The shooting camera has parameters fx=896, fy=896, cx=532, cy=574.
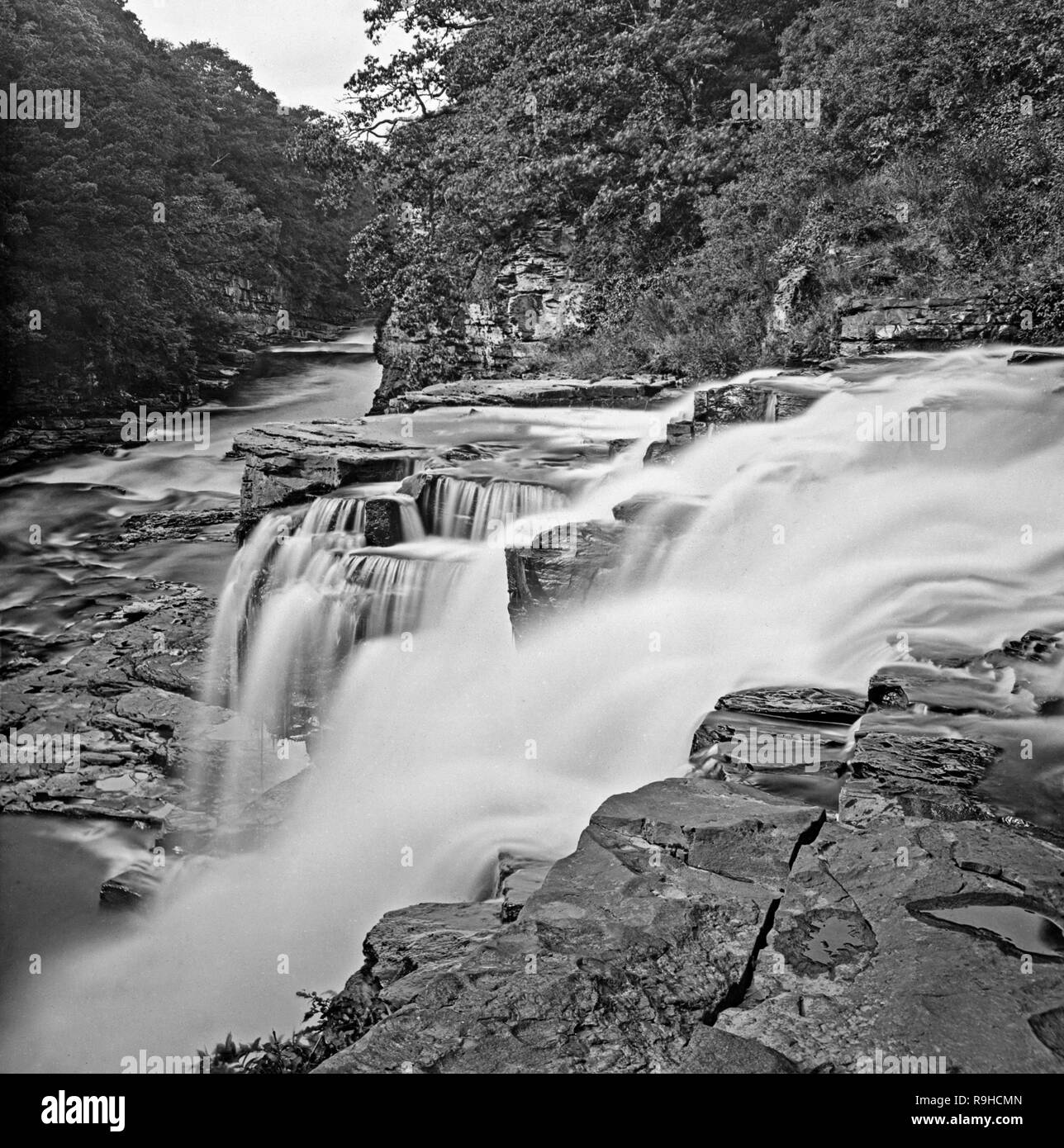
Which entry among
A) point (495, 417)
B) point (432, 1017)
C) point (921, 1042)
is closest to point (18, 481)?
point (495, 417)

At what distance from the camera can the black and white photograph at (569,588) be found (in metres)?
3.19

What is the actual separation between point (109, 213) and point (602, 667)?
17.5 meters

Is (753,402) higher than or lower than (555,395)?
lower

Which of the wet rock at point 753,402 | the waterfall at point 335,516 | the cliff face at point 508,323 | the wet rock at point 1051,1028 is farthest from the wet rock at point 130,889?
the cliff face at point 508,323

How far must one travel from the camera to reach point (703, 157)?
1641cm

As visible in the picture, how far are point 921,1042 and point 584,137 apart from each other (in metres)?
18.1

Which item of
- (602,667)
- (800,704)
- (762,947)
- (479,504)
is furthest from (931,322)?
(762,947)

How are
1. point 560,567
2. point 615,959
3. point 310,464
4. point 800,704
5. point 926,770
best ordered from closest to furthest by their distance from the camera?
point 615,959
point 926,770
point 800,704
point 560,567
point 310,464

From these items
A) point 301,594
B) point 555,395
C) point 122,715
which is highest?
point 555,395

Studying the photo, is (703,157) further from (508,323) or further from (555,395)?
(555,395)

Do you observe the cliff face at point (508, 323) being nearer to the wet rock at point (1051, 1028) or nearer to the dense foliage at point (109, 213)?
the dense foliage at point (109, 213)

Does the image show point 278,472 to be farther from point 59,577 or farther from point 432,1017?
point 432,1017

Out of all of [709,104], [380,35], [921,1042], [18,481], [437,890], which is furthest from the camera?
[380,35]

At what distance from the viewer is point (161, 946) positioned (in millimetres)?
6336
